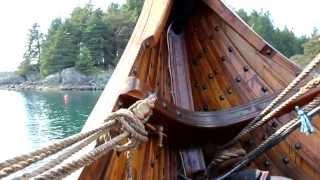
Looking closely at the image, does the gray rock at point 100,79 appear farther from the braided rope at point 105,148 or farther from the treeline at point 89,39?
the braided rope at point 105,148

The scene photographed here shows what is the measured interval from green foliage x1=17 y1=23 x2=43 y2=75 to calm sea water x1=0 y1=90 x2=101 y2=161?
9.44 meters

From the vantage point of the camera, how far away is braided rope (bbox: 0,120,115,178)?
3.05 ft

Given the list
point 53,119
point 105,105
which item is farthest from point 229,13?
point 53,119

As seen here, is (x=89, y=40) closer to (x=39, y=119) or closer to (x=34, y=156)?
(x=39, y=119)

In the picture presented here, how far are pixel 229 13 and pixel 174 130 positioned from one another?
24.0 inches

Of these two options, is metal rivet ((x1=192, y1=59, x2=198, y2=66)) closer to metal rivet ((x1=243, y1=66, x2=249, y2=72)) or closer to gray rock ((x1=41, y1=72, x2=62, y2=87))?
metal rivet ((x1=243, y1=66, x2=249, y2=72))

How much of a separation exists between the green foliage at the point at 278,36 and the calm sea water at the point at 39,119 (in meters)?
15.3

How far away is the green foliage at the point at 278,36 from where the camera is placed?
4250 centimetres

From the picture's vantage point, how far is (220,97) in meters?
2.32

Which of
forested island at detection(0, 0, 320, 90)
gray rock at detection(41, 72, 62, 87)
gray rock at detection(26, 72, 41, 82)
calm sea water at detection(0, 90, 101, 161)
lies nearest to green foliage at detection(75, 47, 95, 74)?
forested island at detection(0, 0, 320, 90)

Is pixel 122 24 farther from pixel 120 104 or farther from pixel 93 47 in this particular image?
pixel 120 104

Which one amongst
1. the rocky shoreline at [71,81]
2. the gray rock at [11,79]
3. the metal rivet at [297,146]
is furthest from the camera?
the gray rock at [11,79]

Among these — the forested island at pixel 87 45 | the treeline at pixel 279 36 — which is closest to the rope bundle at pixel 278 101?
the treeline at pixel 279 36

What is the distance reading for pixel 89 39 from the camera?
167 ft
